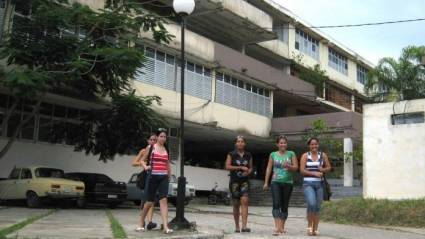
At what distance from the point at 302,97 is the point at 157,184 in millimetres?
31083

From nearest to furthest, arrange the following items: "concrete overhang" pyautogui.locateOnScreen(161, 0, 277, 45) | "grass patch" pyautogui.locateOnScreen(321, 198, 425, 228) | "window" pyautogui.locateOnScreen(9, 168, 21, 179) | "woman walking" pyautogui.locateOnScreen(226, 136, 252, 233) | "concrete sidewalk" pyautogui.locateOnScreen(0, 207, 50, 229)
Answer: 1. "woman walking" pyautogui.locateOnScreen(226, 136, 252, 233)
2. "concrete sidewalk" pyautogui.locateOnScreen(0, 207, 50, 229)
3. "grass patch" pyautogui.locateOnScreen(321, 198, 425, 228)
4. "window" pyautogui.locateOnScreen(9, 168, 21, 179)
5. "concrete overhang" pyautogui.locateOnScreen(161, 0, 277, 45)

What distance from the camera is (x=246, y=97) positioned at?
34281mm

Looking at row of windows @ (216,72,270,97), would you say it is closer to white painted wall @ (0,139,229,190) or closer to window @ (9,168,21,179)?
white painted wall @ (0,139,229,190)

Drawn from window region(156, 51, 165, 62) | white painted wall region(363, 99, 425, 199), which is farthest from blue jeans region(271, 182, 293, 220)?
window region(156, 51, 165, 62)

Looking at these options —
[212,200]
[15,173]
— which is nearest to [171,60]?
[212,200]

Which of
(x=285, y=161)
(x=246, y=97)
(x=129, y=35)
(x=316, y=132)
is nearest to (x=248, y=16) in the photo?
(x=246, y=97)

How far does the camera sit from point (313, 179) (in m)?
10.5

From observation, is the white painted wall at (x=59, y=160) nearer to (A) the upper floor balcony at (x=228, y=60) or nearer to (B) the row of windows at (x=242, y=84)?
(A) the upper floor balcony at (x=228, y=60)

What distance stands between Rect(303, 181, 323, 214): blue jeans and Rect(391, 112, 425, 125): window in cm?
975

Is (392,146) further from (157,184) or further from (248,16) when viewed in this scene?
(248,16)

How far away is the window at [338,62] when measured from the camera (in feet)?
160

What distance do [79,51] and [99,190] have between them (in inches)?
227

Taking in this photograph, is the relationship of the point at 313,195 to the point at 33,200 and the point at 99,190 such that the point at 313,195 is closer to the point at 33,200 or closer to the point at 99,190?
the point at 33,200

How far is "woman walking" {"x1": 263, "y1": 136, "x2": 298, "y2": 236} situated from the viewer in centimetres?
1045
